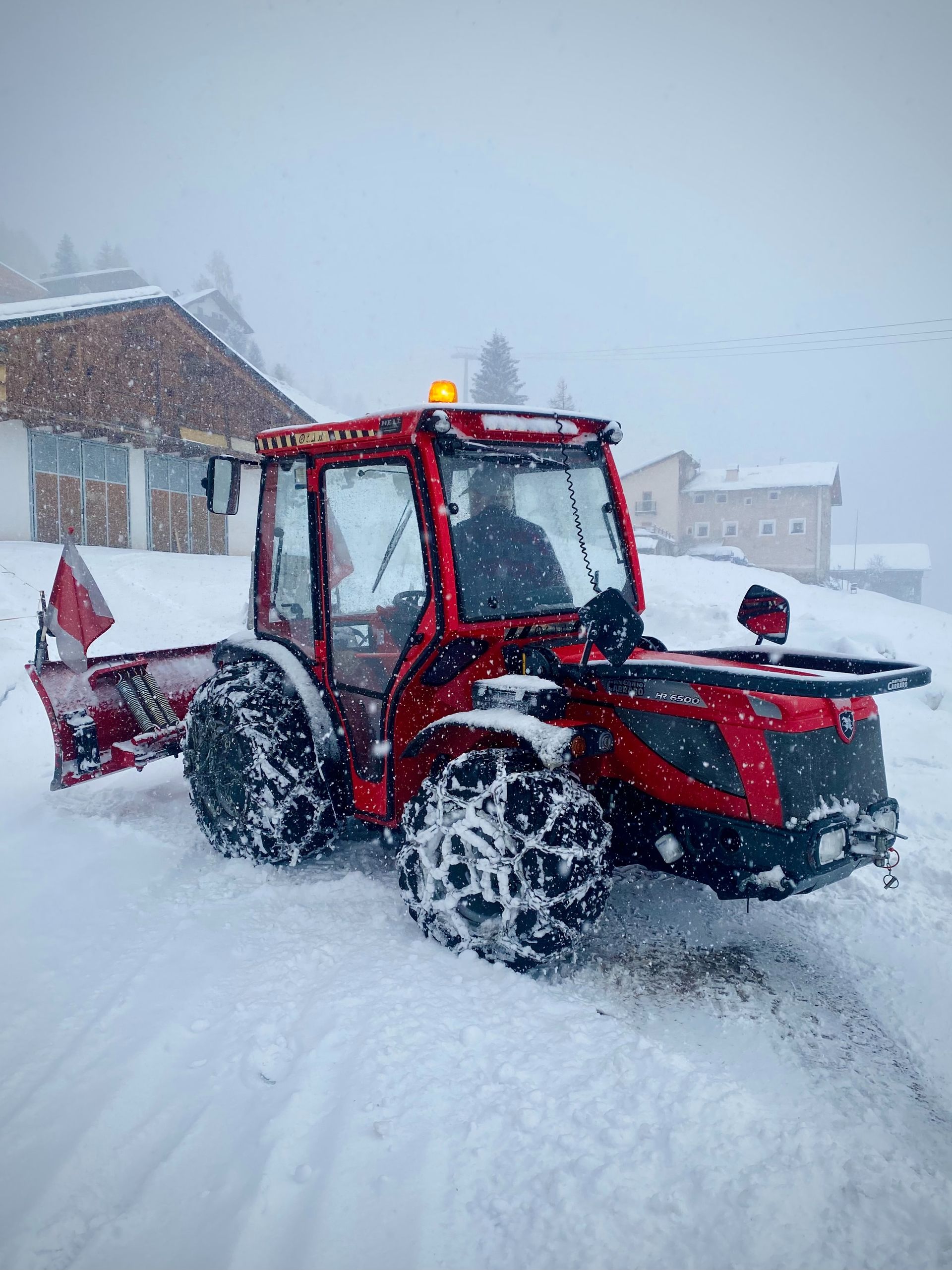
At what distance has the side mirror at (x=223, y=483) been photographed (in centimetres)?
407

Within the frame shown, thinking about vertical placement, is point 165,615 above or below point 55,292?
below

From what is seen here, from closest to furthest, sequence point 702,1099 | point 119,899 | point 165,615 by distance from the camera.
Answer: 1. point 702,1099
2. point 119,899
3. point 165,615

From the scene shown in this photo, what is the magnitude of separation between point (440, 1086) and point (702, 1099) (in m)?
0.76

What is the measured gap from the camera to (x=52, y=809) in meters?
4.71

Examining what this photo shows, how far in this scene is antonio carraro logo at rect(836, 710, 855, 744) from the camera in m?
2.86

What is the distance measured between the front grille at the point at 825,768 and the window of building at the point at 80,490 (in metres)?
16.5

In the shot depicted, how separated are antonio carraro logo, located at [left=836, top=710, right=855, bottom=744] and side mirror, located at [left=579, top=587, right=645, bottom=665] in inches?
30.3

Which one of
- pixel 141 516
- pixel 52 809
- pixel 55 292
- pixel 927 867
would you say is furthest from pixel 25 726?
pixel 55 292

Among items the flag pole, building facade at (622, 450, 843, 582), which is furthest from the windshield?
building facade at (622, 450, 843, 582)

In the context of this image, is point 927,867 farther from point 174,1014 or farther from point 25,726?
point 25,726

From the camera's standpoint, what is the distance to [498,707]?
3.21m

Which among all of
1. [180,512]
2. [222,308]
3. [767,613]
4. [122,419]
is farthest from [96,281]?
[767,613]

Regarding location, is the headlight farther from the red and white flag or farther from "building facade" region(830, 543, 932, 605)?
"building facade" region(830, 543, 932, 605)

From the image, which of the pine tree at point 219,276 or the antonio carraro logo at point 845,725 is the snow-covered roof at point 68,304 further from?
the pine tree at point 219,276
